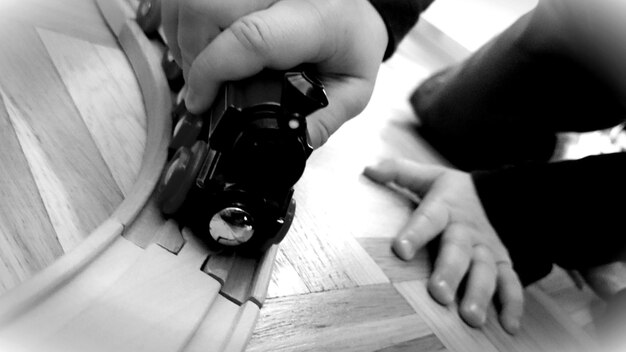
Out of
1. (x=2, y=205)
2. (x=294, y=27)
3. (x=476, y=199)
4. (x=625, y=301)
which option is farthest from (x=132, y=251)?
(x=625, y=301)

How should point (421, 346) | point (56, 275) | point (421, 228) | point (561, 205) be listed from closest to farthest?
point (56, 275) → point (421, 346) → point (421, 228) → point (561, 205)

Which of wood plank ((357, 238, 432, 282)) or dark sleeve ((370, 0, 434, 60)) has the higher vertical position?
dark sleeve ((370, 0, 434, 60))

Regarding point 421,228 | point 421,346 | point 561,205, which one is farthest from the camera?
point 561,205

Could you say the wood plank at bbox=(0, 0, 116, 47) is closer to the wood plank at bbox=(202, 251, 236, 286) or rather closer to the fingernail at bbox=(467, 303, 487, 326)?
the wood plank at bbox=(202, 251, 236, 286)

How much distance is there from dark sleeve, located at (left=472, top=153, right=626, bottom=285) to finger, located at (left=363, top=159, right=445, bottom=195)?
0.21 feet

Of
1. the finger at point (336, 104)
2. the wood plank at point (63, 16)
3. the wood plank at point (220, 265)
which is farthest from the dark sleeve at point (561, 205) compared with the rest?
the wood plank at point (63, 16)

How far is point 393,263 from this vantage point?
0.43 meters

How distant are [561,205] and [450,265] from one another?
22 cm

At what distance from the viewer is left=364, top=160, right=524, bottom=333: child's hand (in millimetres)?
427

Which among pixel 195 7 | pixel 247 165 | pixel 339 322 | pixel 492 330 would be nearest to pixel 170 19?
pixel 195 7

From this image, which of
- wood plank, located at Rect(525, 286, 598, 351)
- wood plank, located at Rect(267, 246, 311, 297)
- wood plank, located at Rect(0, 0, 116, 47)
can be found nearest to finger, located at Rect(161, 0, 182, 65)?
wood plank, located at Rect(0, 0, 116, 47)

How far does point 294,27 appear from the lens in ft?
1.05

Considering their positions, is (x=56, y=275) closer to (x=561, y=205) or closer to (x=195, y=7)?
(x=195, y=7)

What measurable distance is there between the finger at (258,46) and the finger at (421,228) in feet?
0.66
